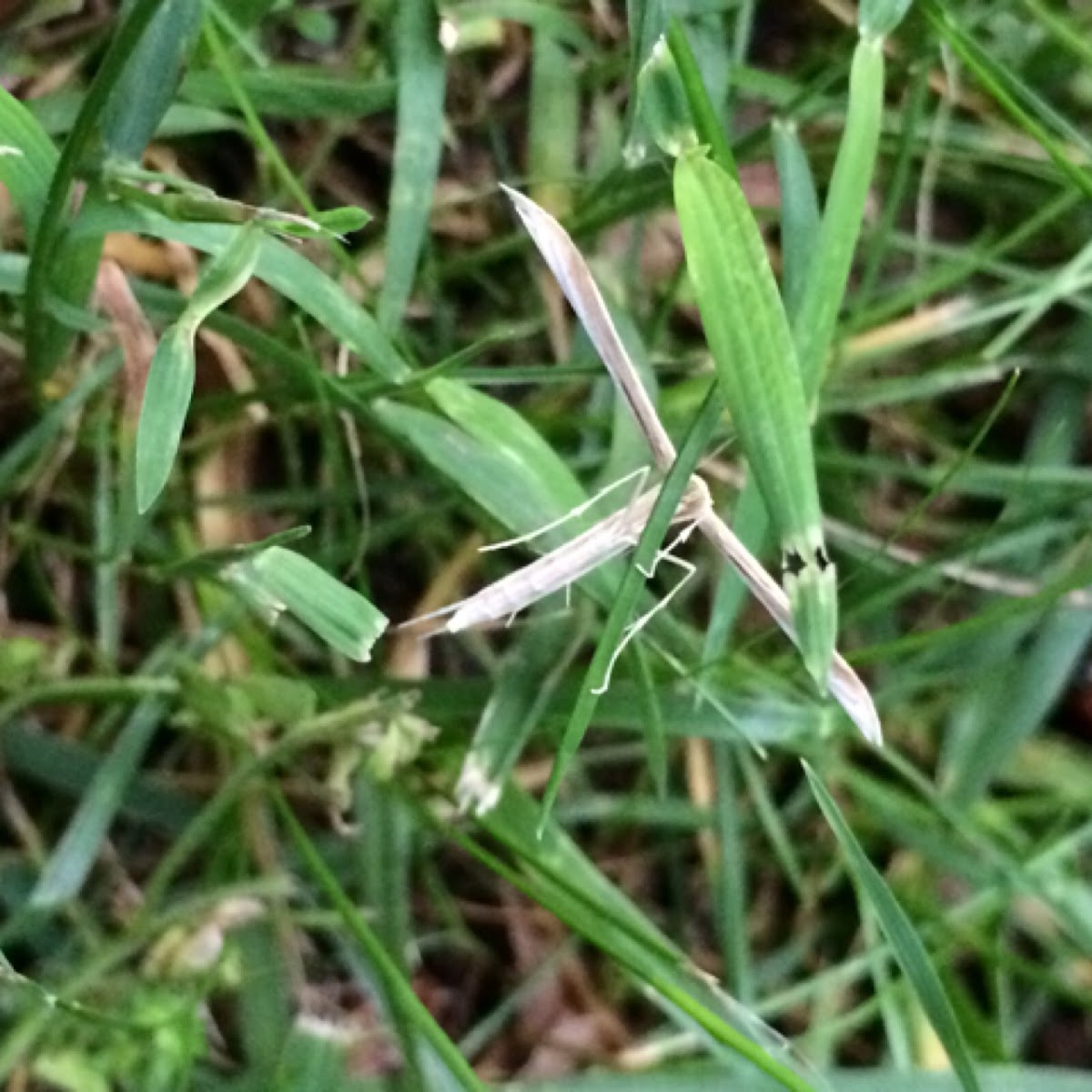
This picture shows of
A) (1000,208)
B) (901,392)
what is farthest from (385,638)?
(1000,208)

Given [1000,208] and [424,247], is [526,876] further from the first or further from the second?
[1000,208]

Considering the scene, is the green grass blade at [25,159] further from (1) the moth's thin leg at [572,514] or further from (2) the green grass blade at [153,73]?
(1) the moth's thin leg at [572,514]

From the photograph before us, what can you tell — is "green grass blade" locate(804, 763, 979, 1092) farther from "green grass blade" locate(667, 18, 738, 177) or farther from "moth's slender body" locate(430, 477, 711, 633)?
"green grass blade" locate(667, 18, 738, 177)

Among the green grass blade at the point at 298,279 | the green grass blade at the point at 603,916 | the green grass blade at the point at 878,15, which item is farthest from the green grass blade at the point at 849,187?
the green grass blade at the point at 603,916

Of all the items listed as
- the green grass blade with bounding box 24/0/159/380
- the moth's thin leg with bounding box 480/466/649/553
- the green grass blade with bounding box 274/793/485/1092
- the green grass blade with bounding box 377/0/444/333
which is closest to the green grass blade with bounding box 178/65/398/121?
the green grass blade with bounding box 377/0/444/333

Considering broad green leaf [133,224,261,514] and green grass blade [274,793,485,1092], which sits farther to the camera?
green grass blade [274,793,485,1092]
